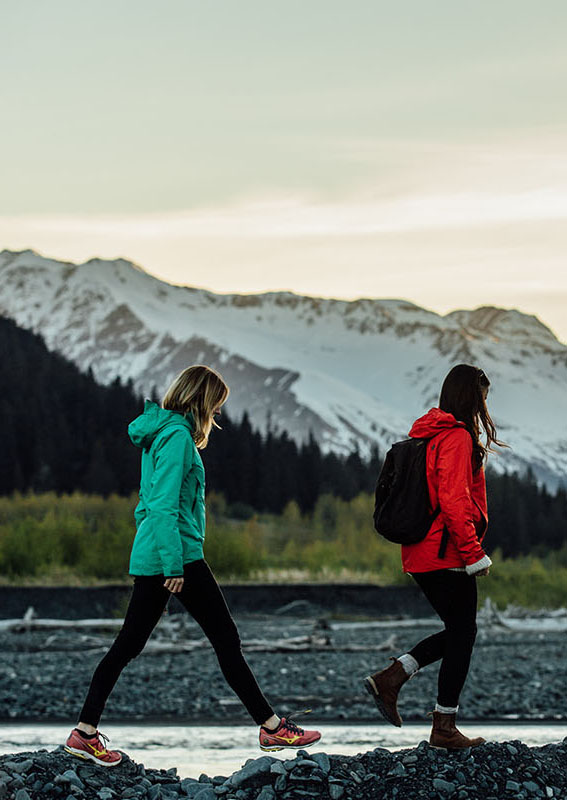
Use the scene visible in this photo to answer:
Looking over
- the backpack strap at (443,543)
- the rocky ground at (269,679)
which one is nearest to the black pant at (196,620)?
the backpack strap at (443,543)

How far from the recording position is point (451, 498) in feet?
22.3

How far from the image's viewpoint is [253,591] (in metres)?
37.6

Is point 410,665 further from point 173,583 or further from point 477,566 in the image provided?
point 173,583

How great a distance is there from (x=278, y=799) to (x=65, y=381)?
66.2 m

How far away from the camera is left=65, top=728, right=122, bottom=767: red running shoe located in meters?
7.02

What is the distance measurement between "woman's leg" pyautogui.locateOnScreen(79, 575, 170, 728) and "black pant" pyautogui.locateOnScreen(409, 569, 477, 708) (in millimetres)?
1295

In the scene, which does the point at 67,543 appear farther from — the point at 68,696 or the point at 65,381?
the point at 65,381

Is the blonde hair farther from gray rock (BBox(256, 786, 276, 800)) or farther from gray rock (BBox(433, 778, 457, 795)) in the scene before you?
gray rock (BBox(433, 778, 457, 795))

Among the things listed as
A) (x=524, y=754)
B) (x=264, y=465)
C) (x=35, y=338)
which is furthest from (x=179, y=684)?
(x=35, y=338)

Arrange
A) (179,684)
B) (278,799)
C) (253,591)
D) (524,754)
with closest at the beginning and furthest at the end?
(278,799) < (524,754) < (179,684) < (253,591)

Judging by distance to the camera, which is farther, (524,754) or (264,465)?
(264,465)

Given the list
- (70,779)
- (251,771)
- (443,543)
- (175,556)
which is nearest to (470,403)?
(443,543)

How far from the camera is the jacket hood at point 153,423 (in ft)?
22.8

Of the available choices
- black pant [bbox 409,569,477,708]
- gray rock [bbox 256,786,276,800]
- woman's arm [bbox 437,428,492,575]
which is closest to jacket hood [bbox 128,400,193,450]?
woman's arm [bbox 437,428,492,575]
